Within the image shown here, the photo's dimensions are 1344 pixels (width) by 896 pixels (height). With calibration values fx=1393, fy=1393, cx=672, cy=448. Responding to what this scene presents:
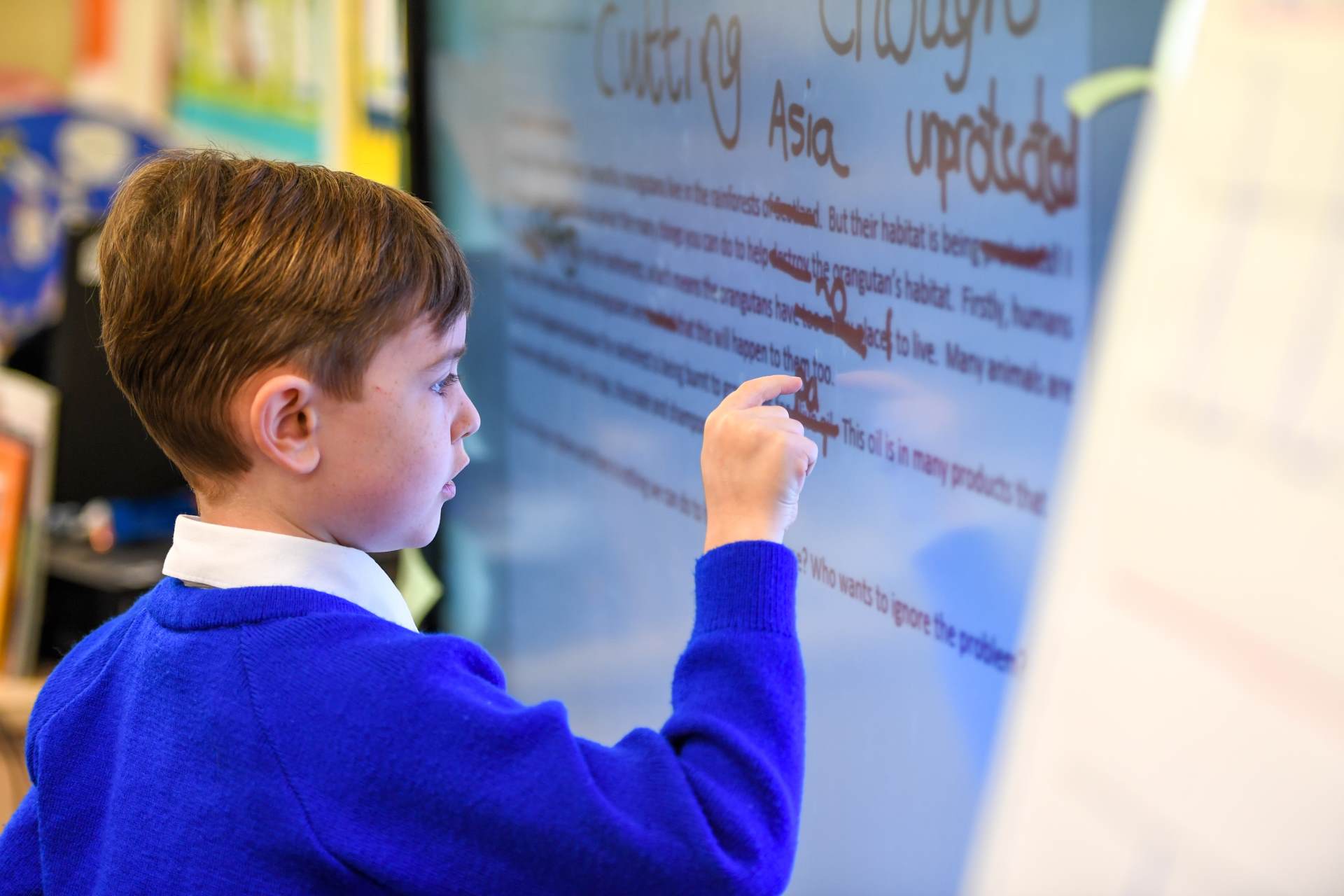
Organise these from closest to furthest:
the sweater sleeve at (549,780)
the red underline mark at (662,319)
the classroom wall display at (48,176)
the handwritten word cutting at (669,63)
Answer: the sweater sleeve at (549,780)
the handwritten word cutting at (669,63)
the red underline mark at (662,319)
the classroom wall display at (48,176)

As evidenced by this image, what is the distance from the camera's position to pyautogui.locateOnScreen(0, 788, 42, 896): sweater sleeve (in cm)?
94

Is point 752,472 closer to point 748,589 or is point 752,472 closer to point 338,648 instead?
point 748,589

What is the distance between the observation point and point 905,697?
38.2 inches

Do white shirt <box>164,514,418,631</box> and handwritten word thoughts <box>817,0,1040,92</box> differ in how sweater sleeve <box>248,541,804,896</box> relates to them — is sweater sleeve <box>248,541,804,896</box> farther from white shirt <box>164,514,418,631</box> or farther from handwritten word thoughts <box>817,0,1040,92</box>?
handwritten word thoughts <box>817,0,1040,92</box>

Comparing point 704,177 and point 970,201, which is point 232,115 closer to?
point 704,177

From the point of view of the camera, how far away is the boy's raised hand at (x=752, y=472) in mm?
797

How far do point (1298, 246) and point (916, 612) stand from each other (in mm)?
453

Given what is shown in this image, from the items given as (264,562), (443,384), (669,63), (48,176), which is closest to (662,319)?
(669,63)

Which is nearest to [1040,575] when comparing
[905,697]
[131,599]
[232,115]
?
[905,697]

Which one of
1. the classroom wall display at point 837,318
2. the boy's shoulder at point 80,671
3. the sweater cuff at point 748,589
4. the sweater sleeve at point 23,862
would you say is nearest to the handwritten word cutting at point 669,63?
the classroom wall display at point 837,318

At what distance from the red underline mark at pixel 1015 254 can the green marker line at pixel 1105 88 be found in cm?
8

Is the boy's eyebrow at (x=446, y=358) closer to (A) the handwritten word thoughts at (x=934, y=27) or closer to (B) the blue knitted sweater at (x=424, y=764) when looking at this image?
(B) the blue knitted sweater at (x=424, y=764)

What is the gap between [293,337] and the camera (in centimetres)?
78

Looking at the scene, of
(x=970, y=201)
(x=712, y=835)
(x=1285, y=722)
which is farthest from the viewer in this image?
(x=970, y=201)
